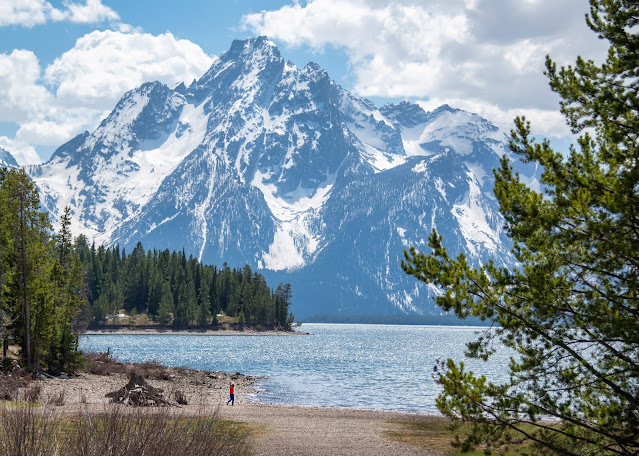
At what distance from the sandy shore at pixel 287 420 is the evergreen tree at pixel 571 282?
8410mm

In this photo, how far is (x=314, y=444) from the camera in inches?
1053

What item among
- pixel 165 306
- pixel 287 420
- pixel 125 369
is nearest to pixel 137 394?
pixel 287 420

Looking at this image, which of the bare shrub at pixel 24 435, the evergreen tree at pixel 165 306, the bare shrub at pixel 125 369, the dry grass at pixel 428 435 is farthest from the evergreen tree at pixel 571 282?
the evergreen tree at pixel 165 306

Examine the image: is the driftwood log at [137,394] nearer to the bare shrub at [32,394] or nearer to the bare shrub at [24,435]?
the bare shrub at [32,394]

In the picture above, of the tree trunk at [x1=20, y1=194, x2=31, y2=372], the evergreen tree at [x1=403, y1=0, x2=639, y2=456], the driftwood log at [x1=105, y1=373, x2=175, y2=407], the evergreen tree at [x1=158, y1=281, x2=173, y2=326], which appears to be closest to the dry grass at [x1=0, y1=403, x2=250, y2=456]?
the evergreen tree at [x1=403, y1=0, x2=639, y2=456]

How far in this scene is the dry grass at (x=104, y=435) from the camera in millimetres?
8156

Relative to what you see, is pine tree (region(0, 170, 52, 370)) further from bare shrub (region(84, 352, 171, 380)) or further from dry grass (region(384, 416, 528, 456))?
dry grass (region(384, 416, 528, 456))

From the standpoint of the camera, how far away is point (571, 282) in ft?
39.2

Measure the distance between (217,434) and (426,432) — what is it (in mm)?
23634

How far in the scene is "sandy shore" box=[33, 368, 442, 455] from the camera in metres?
25.7

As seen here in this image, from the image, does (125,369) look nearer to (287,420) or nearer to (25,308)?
(25,308)

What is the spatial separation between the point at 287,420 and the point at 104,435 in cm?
2719

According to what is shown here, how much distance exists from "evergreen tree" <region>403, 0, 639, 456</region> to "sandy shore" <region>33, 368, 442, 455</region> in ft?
27.6

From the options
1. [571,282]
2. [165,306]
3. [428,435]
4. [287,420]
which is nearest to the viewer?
[571,282]
